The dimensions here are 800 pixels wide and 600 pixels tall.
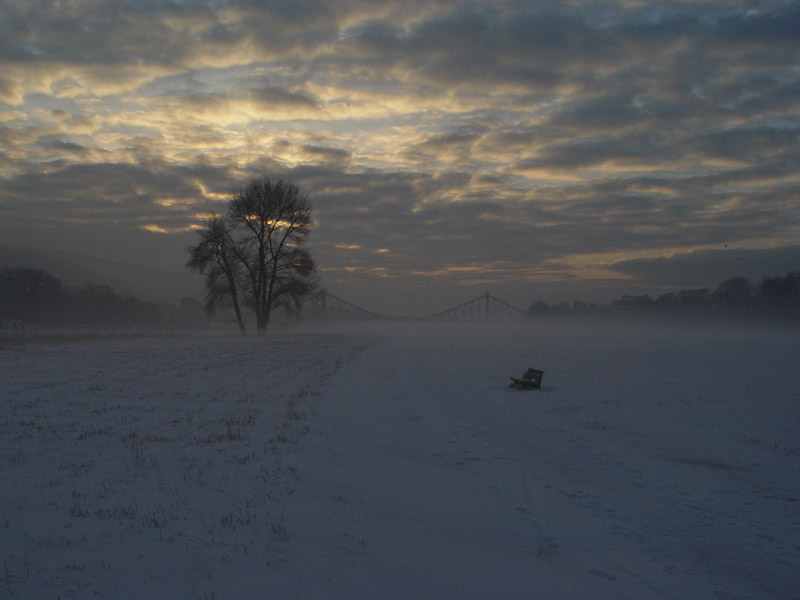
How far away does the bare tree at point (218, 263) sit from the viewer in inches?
1736

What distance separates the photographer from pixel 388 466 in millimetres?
9156

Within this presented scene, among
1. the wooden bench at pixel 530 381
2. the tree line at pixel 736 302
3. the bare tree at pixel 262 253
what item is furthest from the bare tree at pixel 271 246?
the tree line at pixel 736 302

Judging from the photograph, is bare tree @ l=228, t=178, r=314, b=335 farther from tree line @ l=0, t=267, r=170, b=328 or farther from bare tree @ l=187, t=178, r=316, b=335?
tree line @ l=0, t=267, r=170, b=328

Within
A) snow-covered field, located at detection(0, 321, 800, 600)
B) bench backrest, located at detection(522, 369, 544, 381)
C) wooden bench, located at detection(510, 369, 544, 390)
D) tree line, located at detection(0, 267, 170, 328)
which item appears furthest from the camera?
tree line, located at detection(0, 267, 170, 328)

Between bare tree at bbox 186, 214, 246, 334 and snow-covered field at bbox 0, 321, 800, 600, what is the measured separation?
29.1 m

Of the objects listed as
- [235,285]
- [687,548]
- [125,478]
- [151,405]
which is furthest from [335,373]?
[235,285]

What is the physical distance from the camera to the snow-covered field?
191 inches

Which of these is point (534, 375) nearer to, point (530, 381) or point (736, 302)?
point (530, 381)

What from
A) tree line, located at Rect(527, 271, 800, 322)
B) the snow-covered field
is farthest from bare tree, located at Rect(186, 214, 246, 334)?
tree line, located at Rect(527, 271, 800, 322)

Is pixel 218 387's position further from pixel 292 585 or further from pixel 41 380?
pixel 292 585

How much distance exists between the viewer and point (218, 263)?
45.0 meters

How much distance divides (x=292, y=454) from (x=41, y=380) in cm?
1048

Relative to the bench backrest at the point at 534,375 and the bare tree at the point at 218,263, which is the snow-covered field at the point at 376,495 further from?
the bare tree at the point at 218,263

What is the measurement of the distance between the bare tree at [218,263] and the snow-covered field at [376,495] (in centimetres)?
2909
